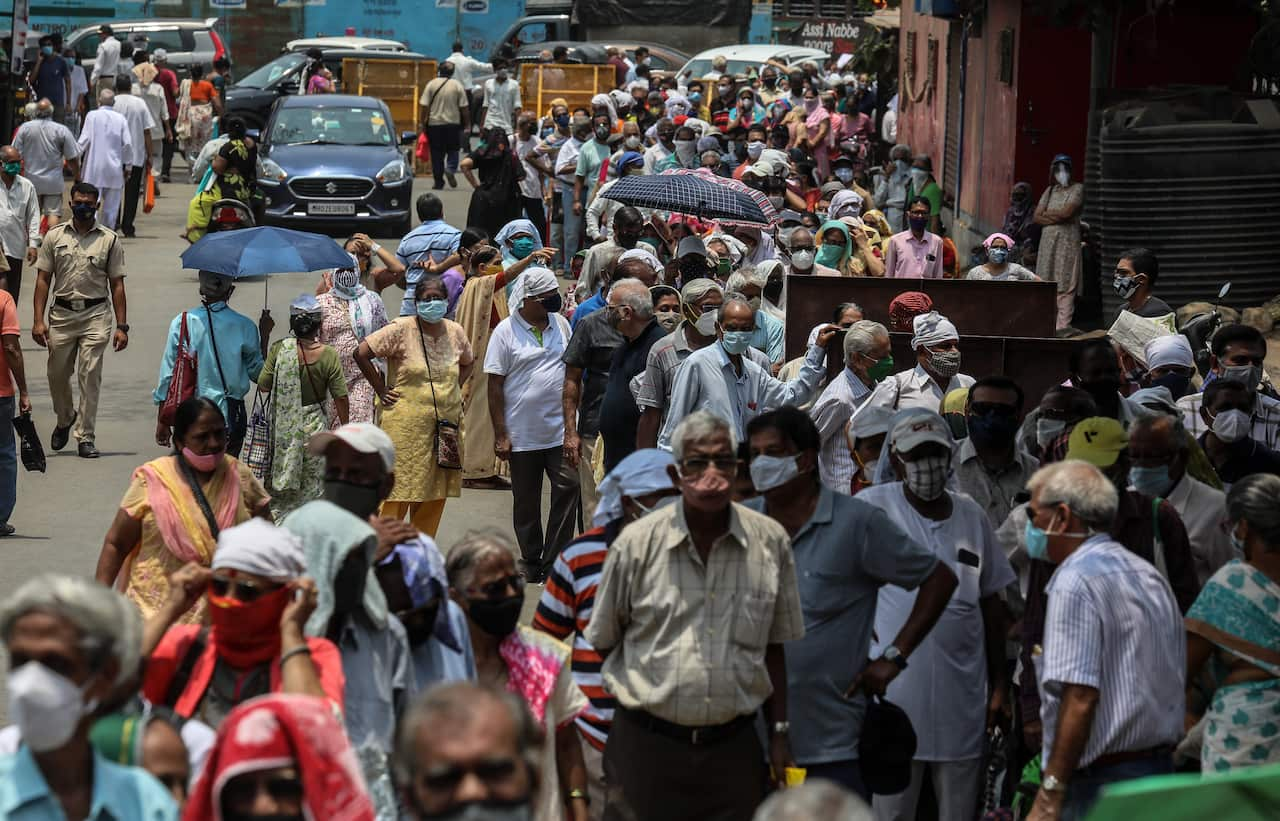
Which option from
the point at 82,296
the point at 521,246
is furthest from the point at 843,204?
the point at 82,296

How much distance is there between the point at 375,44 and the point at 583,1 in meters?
7.40

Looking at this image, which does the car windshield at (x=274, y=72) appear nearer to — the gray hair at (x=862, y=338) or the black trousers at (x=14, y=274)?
the black trousers at (x=14, y=274)

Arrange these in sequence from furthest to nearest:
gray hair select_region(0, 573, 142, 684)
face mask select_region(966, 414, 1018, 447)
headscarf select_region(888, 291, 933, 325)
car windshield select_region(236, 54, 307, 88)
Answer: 1. car windshield select_region(236, 54, 307, 88)
2. headscarf select_region(888, 291, 933, 325)
3. face mask select_region(966, 414, 1018, 447)
4. gray hair select_region(0, 573, 142, 684)

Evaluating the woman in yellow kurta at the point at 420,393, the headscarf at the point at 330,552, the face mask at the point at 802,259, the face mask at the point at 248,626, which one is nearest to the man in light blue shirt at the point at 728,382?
the woman in yellow kurta at the point at 420,393

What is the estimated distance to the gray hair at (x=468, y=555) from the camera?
511 cm

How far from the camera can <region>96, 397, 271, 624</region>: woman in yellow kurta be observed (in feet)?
23.0

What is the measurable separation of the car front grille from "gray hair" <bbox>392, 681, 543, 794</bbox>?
21981 millimetres

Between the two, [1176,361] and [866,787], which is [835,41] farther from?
[866,787]

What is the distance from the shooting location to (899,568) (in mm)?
5934

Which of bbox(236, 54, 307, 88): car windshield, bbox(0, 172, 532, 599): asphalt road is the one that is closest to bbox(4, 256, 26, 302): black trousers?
bbox(0, 172, 532, 599): asphalt road

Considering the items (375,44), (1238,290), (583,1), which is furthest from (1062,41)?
(583,1)

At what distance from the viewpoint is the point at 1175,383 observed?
9141 mm

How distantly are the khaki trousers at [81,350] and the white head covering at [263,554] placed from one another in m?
9.78

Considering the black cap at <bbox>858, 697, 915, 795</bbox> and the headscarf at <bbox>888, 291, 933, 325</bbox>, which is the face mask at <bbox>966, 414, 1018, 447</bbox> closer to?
the black cap at <bbox>858, 697, 915, 795</bbox>
